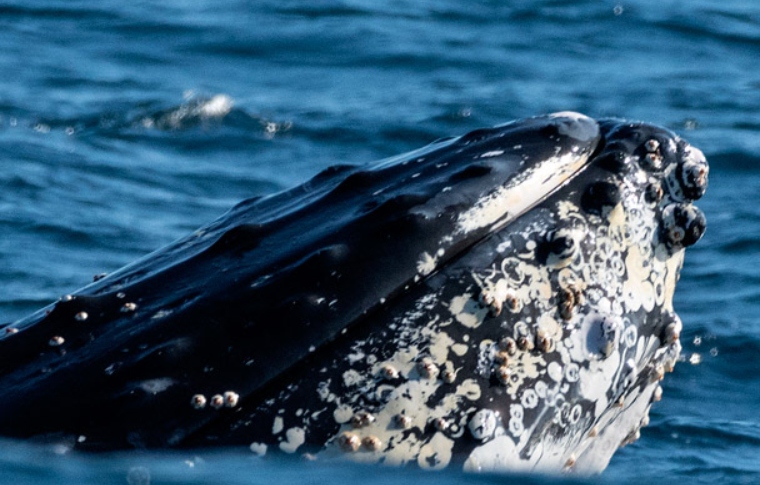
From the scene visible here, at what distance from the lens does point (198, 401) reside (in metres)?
3.69

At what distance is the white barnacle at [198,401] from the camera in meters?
3.68

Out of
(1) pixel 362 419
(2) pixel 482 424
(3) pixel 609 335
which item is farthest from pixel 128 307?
(3) pixel 609 335

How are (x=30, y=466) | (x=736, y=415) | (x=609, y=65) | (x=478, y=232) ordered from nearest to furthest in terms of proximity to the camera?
(x=30, y=466)
(x=478, y=232)
(x=736, y=415)
(x=609, y=65)

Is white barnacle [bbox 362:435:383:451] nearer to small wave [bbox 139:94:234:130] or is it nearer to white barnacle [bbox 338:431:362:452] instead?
white barnacle [bbox 338:431:362:452]

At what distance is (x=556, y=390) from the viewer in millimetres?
4105

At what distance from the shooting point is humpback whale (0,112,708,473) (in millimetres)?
3744

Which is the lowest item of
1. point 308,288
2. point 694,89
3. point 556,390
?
point 694,89

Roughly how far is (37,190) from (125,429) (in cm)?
860

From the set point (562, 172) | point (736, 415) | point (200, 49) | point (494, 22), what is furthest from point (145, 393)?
point (494, 22)

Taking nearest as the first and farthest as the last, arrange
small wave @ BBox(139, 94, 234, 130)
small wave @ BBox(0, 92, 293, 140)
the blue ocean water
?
1. the blue ocean water
2. small wave @ BBox(0, 92, 293, 140)
3. small wave @ BBox(139, 94, 234, 130)

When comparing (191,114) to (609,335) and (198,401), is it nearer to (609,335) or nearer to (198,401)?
(609,335)

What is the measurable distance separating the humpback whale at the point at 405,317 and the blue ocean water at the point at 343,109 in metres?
2.35

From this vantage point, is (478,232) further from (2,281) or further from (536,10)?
(536,10)

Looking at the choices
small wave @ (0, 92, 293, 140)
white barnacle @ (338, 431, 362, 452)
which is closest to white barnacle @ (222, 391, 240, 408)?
white barnacle @ (338, 431, 362, 452)
